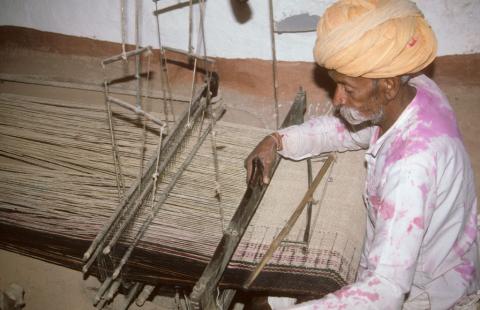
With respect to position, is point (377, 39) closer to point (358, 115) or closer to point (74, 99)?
point (358, 115)

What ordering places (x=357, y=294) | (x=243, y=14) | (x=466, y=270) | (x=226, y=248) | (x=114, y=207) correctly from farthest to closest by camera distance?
(x=243, y=14) → (x=114, y=207) → (x=466, y=270) → (x=226, y=248) → (x=357, y=294)

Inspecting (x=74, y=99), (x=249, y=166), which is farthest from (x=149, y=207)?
(x=74, y=99)

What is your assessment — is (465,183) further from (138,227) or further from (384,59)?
(138,227)

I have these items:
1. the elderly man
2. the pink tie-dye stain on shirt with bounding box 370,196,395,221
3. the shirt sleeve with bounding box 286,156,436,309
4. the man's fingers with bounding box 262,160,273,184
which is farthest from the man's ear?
the man's fingers with bounding box 262,160,273,184

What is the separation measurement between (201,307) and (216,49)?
2.16 meters

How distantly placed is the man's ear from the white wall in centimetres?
138

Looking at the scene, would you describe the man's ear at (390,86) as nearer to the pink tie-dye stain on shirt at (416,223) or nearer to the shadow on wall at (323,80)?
the pink tie-dye stain on shirt at (416,223)

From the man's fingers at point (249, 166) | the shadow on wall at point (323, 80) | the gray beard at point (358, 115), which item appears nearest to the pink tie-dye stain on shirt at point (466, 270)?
the gray beard at point (358, 115)

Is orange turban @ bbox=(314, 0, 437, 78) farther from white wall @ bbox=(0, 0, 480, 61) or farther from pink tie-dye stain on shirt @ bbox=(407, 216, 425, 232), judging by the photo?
white wall @ bbox=(0, 0, 480, 61)

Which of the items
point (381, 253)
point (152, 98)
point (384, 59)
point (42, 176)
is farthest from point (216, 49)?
point (381, 253)

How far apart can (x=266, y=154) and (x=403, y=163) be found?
583 millimetres

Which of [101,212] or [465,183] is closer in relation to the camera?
[465,183]

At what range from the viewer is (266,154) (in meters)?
1.59

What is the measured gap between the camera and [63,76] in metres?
3.23
